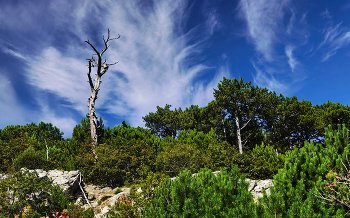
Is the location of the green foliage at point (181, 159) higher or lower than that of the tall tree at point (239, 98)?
lower

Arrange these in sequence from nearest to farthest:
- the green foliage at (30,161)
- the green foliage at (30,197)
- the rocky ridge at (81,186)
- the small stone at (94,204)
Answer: the green foliage at (30,197) → the rocky ridge at (81,186) → the small stone at (94,204) → the green foliage at (30,161)

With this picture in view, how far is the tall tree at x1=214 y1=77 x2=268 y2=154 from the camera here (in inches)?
1016

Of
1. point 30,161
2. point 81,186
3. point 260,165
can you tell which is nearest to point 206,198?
point 81,186

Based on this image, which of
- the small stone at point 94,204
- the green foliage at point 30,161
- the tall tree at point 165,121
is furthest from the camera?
the tall tree at point 165,121

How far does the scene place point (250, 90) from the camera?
1021 inches

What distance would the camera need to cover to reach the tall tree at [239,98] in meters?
25.8

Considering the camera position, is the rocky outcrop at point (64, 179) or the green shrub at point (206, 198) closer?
the green shrub at point (206, 198)

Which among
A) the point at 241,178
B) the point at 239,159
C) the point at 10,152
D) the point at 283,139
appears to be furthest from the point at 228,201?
the point at 283,139

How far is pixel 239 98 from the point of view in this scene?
2616 centimetres

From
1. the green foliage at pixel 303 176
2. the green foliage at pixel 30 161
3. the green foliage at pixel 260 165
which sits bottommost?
the green foliage at pixel 303 176

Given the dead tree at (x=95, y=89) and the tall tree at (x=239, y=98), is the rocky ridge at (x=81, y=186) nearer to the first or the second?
the dead tree at (x=95, y=89)

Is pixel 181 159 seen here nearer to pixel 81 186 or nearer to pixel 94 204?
pixel 94 204

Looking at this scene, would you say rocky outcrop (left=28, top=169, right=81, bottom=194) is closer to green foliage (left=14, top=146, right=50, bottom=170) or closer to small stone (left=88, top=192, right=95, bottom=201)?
small stone (left=88, top=192, right=95, bottom=201)

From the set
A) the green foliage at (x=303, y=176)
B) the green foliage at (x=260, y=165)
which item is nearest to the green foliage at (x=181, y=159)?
the green foliage at (x=260, y=165)
